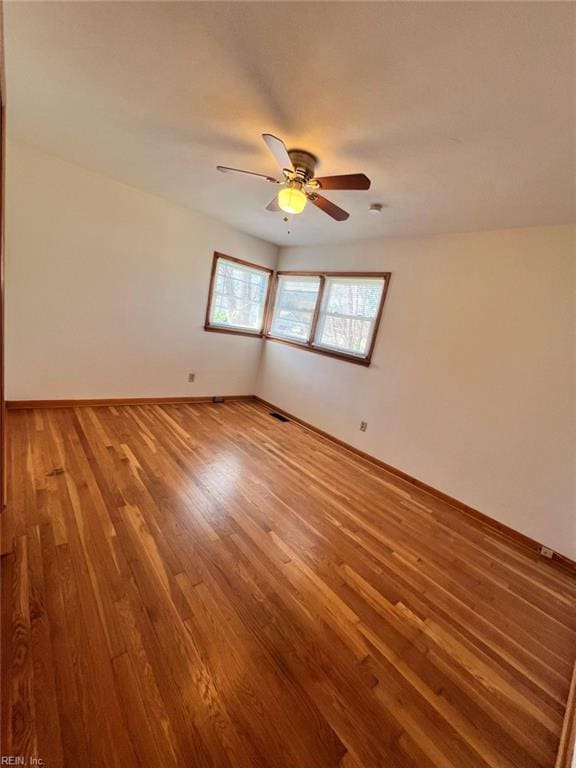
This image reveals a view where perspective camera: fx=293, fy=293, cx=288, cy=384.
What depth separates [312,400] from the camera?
4.06m

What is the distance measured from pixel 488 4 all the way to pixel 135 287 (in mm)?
3546

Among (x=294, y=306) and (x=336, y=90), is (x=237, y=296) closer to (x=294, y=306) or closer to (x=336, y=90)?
(x=294, y=306)

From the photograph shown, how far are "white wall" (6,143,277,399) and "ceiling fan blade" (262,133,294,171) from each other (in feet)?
4.89

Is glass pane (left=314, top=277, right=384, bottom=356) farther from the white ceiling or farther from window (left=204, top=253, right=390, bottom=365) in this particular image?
the white ceiling

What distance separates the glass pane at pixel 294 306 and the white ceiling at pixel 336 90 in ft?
6.29

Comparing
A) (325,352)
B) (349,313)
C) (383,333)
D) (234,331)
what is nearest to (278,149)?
(383,333)

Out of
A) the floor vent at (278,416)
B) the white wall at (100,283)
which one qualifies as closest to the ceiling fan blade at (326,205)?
the white wall at (100,283)

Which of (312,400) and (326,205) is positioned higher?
(326,205)

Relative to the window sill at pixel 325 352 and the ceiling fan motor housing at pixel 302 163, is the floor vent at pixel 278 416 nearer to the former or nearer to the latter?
the window sill at pixel 325 352

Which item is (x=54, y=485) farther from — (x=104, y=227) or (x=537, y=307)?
(x=537, y=307)

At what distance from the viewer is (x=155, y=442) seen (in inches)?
114

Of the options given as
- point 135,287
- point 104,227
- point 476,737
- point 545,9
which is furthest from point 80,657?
point 104,227

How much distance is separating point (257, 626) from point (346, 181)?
2.40 m

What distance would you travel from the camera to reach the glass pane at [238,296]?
421 centimetres
